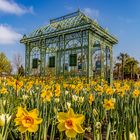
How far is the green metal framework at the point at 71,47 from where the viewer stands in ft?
52.8

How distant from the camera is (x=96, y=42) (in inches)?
723

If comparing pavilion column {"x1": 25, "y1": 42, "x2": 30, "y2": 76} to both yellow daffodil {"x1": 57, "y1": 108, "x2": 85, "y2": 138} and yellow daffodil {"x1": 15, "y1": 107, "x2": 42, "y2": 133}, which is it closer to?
yellow daffodil {"x1": 15, "y1": 107, "x2": 42, "y2": 133}

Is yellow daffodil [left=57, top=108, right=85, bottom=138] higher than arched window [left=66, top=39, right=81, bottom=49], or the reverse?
arched window [left=66, top=39, right=81, bottom=49]

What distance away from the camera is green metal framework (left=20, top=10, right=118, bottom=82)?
16.1 metres

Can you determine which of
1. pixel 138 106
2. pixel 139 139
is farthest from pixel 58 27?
pixel 139 139

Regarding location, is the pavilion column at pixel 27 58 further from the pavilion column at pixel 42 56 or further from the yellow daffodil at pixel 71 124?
the yellow daffodil at pixel 71 124

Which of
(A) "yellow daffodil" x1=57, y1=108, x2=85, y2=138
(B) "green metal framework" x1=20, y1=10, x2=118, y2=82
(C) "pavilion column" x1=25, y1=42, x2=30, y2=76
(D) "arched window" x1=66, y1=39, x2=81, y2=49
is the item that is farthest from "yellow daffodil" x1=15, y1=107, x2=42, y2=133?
(C) "pavilion column" x1=25, y1=42, x2=30, y2=76

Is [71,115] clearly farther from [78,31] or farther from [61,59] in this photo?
[61,59]

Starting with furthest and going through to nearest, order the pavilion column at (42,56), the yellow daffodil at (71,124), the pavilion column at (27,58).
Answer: the pavilion column at (27,58)
the pavilion column at (42,56)
the yellow daffodil at (71,124)

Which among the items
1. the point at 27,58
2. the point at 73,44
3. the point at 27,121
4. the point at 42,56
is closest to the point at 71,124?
the point at 27,121

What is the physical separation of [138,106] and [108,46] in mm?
16605

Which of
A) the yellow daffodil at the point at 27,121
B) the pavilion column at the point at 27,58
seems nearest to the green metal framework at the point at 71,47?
the pavilion column at the point at 27,58

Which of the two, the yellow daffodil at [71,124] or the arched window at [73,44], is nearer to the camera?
the yellow daffodil at [71,124]

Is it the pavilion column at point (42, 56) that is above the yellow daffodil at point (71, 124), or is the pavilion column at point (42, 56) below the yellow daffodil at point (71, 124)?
above
